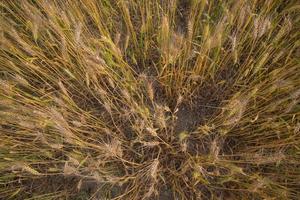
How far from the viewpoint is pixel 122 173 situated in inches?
68.7

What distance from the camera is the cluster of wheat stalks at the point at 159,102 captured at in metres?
1.52

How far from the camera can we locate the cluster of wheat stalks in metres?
1.52

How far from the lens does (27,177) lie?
1.87 meters

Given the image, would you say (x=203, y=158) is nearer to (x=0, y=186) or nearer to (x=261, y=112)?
(x=261, y=112)

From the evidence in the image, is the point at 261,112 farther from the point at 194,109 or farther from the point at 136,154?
the point at 136,154

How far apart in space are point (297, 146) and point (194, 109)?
0.55 m

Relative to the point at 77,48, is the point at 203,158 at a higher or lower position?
lower

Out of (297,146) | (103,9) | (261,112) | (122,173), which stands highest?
(103,9)

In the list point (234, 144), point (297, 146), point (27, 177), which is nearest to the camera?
point (297, 146)

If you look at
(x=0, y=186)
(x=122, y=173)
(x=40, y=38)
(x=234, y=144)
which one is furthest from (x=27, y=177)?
(x=234, y=144)

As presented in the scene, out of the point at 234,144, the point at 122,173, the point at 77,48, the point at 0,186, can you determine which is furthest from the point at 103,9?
the point at 0,186

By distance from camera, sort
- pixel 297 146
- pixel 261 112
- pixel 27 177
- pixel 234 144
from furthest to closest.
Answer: pixel 27 177, pixel 234 144, pixel 261 112, pixel 297 146

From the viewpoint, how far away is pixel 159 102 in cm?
184

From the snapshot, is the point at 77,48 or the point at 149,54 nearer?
the point at 77,48
